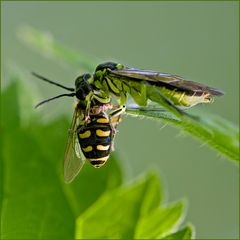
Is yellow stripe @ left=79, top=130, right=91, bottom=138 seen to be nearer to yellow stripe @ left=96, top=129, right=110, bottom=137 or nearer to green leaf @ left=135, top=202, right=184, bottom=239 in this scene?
yellow stripe @ left=96, top=129, right=110, bottom=137

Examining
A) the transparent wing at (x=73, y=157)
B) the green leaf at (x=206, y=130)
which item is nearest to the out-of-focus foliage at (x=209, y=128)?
the green leaf at (x=206, y=130)

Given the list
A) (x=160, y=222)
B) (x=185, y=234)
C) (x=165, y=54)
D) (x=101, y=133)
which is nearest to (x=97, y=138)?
(x=101, y=133)

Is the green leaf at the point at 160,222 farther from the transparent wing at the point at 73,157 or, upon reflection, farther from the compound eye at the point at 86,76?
the compound eye at the point at 86,76

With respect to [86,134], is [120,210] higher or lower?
lower

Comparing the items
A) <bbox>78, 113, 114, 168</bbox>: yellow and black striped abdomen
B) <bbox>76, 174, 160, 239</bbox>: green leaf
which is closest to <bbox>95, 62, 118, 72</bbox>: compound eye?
<bbox>78, 113, 114, 168</bbox>: yellow and black striped abdomen

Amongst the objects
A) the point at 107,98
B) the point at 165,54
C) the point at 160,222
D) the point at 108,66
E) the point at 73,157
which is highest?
the point at 165,54

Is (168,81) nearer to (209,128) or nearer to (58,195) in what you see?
(209,128)

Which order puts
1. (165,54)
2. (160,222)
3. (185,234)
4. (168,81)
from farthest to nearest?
(165,54) < (168,81) < (160,222) < (185,234)

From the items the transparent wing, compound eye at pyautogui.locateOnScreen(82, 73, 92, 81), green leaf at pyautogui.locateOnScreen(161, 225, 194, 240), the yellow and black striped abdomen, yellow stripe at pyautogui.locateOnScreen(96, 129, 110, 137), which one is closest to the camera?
green leaf at pyautogui.locateOnScreen(161, 225, 194, 240)
